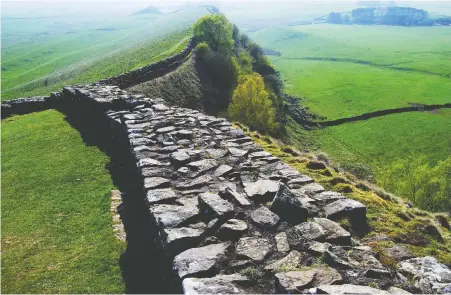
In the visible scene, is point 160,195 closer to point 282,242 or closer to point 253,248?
point 253,248

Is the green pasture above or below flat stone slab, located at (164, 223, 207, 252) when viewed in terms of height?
below

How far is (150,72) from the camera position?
1955 inches

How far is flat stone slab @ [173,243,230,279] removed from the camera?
22.3 feet

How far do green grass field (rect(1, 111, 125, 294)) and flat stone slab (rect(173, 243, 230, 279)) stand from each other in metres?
2.75

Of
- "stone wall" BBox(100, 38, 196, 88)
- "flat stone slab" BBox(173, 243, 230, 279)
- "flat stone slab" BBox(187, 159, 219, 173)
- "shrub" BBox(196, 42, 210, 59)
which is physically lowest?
"flat stone slab" BBox(173, 243, 230, 279)

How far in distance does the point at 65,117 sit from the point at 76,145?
6.21 metres

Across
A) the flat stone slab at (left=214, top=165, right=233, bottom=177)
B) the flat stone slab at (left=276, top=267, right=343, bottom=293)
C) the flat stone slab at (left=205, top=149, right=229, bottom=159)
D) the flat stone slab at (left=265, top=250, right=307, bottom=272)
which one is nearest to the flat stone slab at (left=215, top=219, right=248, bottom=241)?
the flat stone slab at (left=265, top=250, right=307, bottom=272)

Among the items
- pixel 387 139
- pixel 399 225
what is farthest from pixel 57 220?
pixel 387 139

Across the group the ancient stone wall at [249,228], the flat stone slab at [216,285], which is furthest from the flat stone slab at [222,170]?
the flat stone slab at [216,285]

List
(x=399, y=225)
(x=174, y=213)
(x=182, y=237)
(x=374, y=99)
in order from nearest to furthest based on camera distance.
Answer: (x=182, y=237), (x=174, y=213), (x=399, y=225), (x=374, y=99)

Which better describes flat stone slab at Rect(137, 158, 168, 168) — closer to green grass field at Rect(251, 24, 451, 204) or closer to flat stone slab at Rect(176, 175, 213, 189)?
flat stone slab at Rect(176, 175, 213, 189)

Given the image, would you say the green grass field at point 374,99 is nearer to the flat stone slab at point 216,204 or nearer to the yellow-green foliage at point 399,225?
the yellow-green foliage at point 399,225

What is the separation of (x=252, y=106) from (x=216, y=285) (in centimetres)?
5241

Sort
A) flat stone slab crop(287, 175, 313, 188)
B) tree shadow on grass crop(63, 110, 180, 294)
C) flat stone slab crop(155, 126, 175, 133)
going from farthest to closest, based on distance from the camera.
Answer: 1. flat stone slab crop(155, 126, 175, 133)
2. flat stone slab crop(287, 175, 313, 188)
3. tree shadow on grass crop(63, 110, 180, 294)
